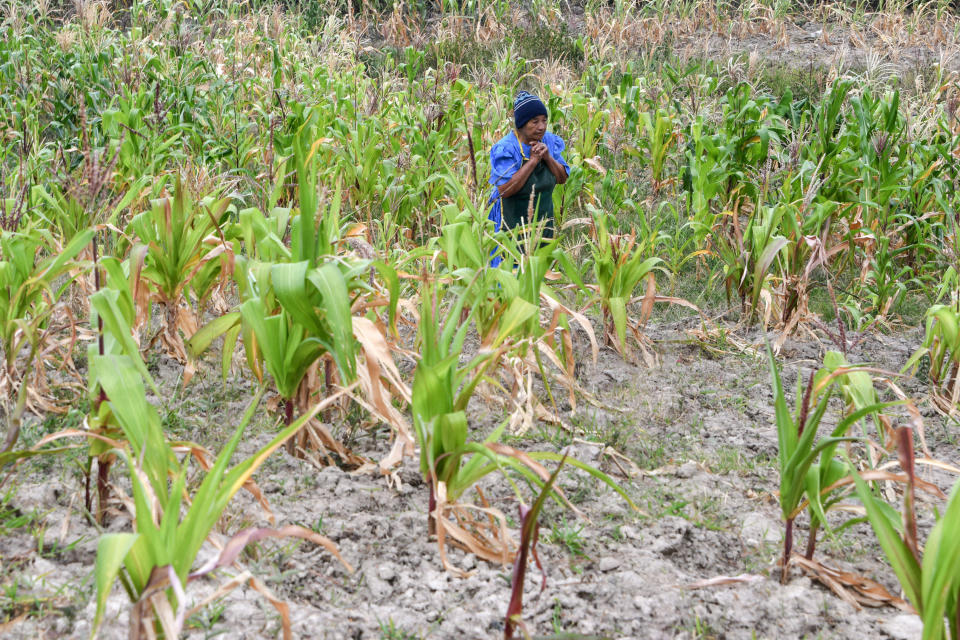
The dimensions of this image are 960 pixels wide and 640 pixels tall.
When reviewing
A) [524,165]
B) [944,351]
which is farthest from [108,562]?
[524,165]

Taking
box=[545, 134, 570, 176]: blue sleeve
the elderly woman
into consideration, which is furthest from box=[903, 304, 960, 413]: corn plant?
box=[545, 134, 570, 176]: blue sleeve

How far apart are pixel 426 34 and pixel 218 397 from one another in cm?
995

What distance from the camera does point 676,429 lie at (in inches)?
130

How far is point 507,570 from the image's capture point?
2242 millimetres

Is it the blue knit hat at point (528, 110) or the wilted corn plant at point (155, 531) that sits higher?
the blue knit hat at point (528, 110)

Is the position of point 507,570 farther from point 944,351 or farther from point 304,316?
point 944,351

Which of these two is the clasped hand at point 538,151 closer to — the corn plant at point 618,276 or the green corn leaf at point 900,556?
the corn plant at point 618,276

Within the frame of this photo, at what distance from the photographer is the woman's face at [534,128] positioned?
180 inches

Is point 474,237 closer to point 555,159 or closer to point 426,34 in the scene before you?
point 555,159

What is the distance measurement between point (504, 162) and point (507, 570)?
2.82 m

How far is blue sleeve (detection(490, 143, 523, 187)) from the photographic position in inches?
182

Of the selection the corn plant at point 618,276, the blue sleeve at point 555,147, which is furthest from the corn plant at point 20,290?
the blue sleeve at point 555,147

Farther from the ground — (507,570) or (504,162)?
(504,162)

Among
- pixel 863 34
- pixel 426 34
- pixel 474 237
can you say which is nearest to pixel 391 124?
pixel 474 237
